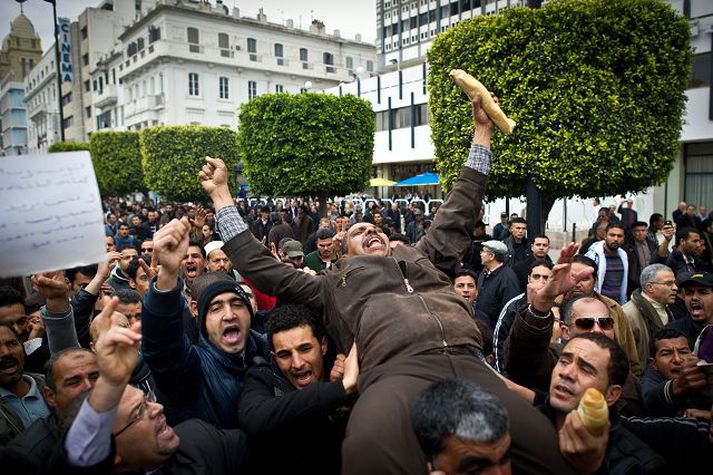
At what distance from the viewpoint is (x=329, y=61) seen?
50594mm

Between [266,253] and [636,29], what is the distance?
8.71 meters

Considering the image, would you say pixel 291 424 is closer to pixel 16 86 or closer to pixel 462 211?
pixel 462 211

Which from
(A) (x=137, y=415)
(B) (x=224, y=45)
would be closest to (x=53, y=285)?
(A) (x=137, y=415)

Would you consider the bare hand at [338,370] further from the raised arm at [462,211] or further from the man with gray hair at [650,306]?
the man with gray hair at [650,306]

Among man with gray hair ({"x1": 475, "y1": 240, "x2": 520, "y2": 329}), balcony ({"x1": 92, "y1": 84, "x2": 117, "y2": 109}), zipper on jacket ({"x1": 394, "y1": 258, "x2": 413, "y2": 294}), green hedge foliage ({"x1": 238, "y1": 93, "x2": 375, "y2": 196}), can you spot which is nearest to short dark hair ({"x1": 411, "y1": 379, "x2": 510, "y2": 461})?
zipper on jacket ({"x1": 394, "y1": 258, "x2": 413, "y2": 294})

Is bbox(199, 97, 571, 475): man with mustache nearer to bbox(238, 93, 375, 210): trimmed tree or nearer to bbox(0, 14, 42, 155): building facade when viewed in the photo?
bbox(238, 93, 375, 210): trimmed tree

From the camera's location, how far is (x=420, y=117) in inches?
1186

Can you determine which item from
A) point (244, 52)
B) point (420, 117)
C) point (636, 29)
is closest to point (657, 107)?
point (636, 29)

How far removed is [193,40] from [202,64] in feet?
6.26

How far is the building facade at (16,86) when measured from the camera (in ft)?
263

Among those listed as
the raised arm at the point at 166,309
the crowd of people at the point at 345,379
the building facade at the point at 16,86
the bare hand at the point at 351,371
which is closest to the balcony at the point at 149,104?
Answer: the crowd of people at the point at 345,379

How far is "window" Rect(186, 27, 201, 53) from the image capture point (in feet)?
133

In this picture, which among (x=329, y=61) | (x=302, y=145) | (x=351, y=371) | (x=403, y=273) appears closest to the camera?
(x=351, y=371)

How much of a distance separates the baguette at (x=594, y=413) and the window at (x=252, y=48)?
46427 mm
